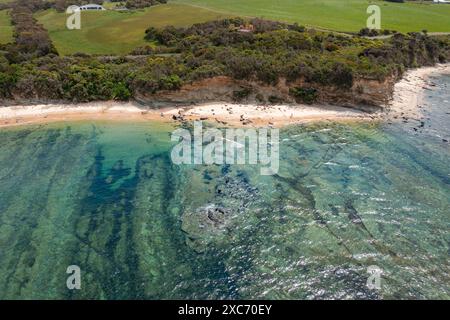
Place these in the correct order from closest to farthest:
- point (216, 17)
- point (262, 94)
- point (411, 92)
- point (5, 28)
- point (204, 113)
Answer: point (204, 113)
point (262, 94)
point (411, 92)
point (5, 28)
point (216, 17)

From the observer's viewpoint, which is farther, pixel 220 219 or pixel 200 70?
pixel 200 70

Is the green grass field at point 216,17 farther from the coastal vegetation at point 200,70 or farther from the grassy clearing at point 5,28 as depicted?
the coastal vegetation at point 200,70

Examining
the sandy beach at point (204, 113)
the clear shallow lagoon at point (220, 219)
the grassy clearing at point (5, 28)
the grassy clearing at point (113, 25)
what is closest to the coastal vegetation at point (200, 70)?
the sandy beach at point (204, 113)

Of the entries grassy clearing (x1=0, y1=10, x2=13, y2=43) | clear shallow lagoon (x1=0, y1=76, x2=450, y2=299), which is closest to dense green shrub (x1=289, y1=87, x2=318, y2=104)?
clear shallow lagoon (x1=0, y1=76, x2=450, y2=299)

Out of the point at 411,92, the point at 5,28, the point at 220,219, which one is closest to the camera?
the point at 220,219

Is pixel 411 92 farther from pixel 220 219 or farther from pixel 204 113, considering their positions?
pixel 220 219

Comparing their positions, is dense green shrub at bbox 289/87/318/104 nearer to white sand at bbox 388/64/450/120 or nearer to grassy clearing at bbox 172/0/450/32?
white sand at bbox 388/64/450/120

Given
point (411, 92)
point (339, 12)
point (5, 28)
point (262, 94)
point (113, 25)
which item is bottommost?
point (411, 92)

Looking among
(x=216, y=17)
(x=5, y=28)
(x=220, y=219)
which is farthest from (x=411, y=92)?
(x=5, y=28)
